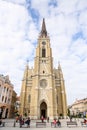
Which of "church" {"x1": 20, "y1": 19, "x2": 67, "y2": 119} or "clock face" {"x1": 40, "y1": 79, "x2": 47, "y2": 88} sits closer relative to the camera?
"church" {"x1": 20, "y1": 19, "x2": 67, "y2": 119}

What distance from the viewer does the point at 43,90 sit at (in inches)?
1545

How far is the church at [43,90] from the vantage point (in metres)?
36.8

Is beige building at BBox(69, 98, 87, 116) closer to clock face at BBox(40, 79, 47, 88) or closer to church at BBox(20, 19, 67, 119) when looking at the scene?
church at BBox(20, 19, 67, 119)

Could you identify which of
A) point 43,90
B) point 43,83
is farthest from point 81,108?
point 43,90

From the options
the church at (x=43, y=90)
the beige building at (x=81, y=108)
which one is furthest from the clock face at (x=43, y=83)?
the beige building at (x=81, y=108)

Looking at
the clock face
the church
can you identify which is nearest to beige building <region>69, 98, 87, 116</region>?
the church

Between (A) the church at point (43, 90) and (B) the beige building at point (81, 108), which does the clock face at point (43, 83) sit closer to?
(A) the church at point (43, 90)

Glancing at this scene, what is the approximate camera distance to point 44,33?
2151 inches

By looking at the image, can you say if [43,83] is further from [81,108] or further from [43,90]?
[81,108]

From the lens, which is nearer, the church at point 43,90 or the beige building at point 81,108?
the church at point 43,90

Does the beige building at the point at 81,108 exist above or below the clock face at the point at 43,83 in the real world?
below

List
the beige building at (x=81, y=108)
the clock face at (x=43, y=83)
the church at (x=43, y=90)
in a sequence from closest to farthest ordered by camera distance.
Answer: the church at (x=43, y=90), the clock face at (x=43, y=83), the beige building at (x=81, y=108)

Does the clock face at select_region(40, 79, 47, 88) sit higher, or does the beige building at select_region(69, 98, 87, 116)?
the clock face at select_region(40, 79, 47, 88)

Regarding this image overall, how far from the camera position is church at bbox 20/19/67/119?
3681 cm
